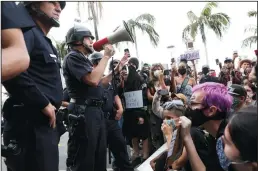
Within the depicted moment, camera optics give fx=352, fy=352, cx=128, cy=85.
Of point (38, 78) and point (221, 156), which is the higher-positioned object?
point (38, 78)

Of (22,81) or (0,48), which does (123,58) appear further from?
(0,48)

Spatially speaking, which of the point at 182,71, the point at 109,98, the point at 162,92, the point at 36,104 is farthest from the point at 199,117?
the point at 182,71

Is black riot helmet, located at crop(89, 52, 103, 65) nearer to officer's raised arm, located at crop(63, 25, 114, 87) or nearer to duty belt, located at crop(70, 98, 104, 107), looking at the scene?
officer's raised arm, located at crop(63, 25, 114, 87)

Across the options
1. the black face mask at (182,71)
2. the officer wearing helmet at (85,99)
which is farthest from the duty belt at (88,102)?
the black face mask at (182,71)

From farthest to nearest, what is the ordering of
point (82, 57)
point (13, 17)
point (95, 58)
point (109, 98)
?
point (95, 58) → point (109, 98) → point (82, 57) → point (13, 17)

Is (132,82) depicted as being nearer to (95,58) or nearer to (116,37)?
(95,58)

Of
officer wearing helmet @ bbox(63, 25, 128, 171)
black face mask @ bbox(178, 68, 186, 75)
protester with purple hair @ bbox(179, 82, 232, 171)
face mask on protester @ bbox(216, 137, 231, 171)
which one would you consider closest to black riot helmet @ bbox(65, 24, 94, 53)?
officer wearing helmet @ bbox(63, 25, 128, 171)

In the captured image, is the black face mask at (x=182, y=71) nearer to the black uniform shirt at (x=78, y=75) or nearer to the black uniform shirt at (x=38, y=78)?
the black uniform shirt at (x=78, y=75)

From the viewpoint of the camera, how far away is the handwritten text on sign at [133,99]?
5.61m

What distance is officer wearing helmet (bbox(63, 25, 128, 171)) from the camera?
323 centimetres

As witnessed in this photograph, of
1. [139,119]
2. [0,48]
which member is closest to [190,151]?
[0,48]

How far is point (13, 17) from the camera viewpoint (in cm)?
178

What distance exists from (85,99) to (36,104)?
4.20ft

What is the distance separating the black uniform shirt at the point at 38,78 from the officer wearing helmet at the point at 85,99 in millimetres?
869
